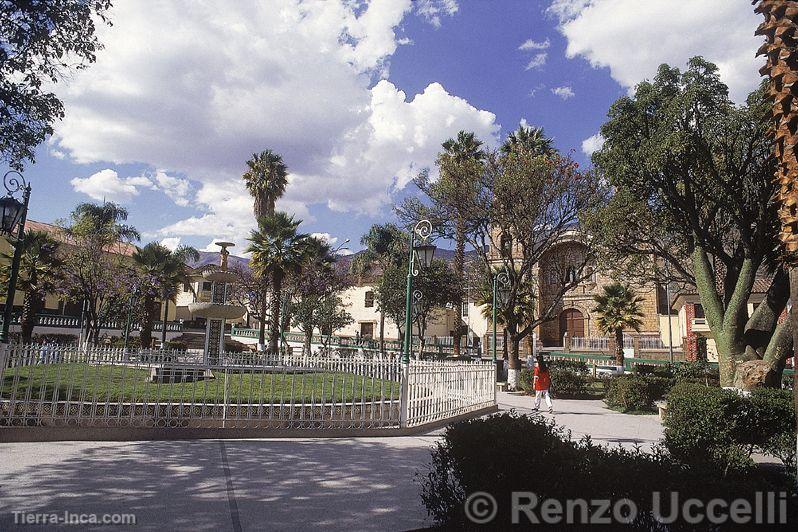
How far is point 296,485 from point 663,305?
44.0m

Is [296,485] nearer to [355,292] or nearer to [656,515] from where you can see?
[656,515]

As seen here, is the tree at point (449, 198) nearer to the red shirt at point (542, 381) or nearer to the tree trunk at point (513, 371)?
the tree trunk at point (513, 371)

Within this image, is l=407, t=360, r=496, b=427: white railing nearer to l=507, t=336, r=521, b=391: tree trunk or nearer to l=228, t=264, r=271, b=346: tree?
l=507, t=336, r=521, b=391: tree trunk

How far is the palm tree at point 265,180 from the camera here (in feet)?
123

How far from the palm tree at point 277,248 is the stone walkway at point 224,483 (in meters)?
19.4

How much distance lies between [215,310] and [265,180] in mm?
25198

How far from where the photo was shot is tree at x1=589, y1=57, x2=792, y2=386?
459 inches

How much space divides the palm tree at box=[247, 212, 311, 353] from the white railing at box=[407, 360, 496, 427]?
1634cm

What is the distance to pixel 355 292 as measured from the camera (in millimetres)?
53875

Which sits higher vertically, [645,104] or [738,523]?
[645,104]

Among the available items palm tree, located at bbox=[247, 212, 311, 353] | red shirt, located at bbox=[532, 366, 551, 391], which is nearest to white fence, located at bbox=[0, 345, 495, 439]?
red shirt, located at bbox=[532, 366, 551, 391]

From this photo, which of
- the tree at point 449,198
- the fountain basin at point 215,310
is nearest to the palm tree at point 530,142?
the tree at point 449,198

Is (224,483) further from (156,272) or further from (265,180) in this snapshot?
(265,180)

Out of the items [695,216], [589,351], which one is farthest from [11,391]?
[589,351]
